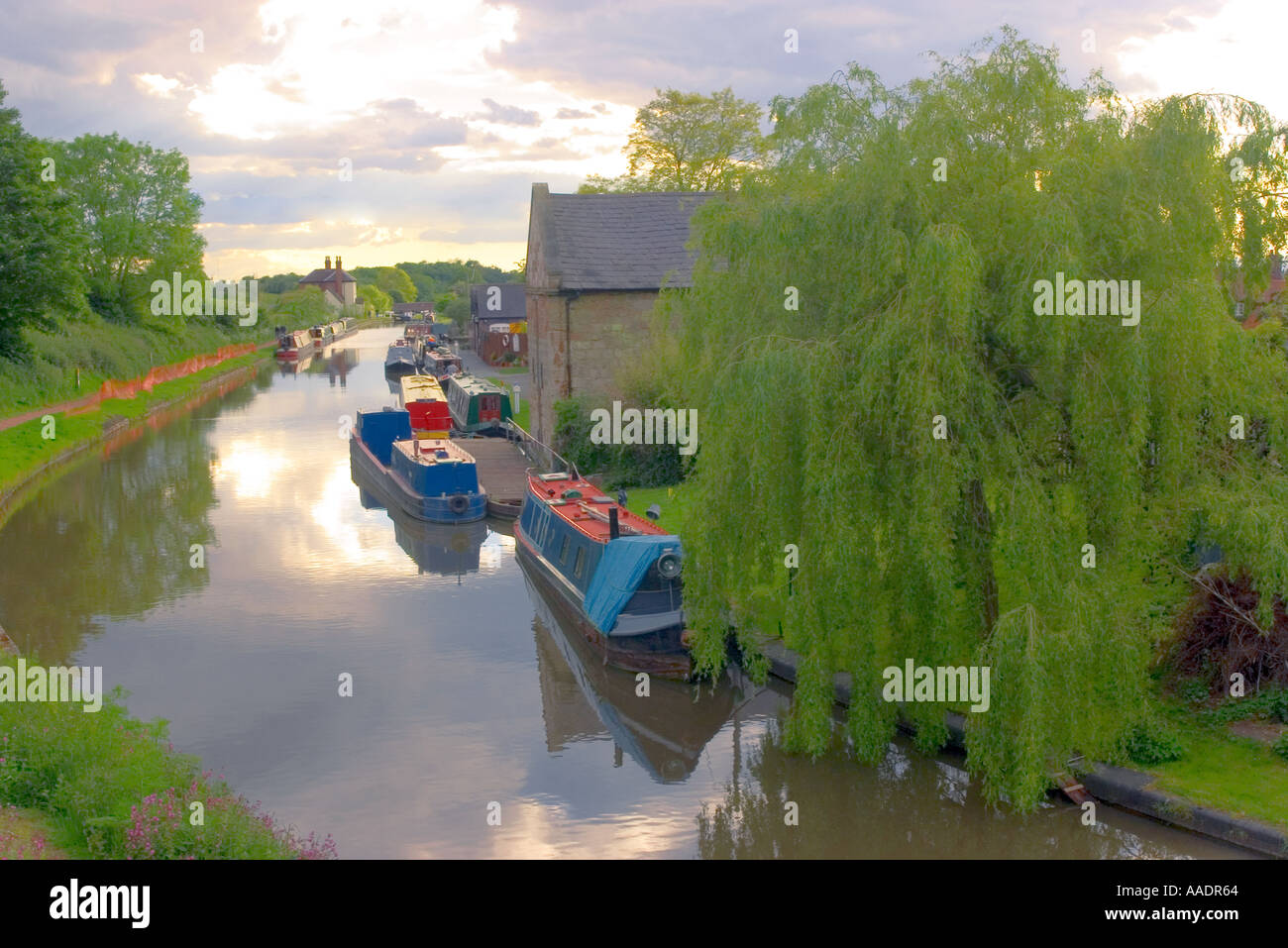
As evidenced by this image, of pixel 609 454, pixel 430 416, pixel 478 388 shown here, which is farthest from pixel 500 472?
pixel 478 388

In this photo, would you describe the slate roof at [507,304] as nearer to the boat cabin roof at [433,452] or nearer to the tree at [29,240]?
the tree at [29,240]

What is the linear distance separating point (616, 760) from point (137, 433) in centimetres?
3115

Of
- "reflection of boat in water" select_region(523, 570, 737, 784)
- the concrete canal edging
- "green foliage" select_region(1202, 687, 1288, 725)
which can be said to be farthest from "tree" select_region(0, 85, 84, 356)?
"green foliage" select_region(1202, 687, 1288, 725)

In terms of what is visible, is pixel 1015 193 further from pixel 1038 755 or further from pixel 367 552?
pixel 367 552

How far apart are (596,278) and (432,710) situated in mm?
15097

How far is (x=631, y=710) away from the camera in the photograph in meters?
14.2

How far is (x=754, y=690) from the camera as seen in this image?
14.5m

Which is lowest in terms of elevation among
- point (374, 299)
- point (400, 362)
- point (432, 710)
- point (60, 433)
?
point (432, 710)

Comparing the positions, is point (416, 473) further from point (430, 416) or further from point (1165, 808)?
point (1165, 808)

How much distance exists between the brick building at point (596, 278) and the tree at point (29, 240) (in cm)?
1298

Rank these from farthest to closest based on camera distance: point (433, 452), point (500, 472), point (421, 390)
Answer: point (421, 390)
point (500, 472)
point (433, 452)

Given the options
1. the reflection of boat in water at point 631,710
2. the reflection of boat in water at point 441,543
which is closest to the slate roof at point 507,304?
the reflection of boat in water at point 441,543

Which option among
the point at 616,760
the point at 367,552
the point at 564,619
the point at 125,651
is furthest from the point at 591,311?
the point at 616,760

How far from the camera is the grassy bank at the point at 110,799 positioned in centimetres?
820
